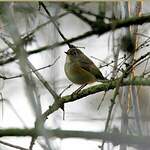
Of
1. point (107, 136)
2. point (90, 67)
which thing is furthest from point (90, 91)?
point (107, 136)

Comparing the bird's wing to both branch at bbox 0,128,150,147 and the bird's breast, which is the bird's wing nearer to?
the bird's breast

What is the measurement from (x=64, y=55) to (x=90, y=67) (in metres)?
0.06

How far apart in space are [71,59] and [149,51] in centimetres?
15

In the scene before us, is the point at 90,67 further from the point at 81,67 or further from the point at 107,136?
the point at 107,136

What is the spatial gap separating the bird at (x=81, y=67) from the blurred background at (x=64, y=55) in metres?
0.01

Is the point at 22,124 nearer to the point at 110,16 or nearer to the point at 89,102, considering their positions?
the point at 89,102

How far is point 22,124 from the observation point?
26.9 inches

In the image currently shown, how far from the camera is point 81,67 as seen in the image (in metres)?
0.80

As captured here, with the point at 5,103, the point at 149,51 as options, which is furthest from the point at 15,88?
the point at 149,51

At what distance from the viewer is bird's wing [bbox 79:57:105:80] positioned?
0.72 meters

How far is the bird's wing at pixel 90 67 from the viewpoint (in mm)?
723

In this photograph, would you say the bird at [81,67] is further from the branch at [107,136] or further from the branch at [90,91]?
the branch at [107,136]

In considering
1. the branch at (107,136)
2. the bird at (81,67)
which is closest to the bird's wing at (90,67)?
the bird at (81,67)

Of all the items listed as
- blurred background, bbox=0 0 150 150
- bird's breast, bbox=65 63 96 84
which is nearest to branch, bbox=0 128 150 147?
blurred background, bbox=0 0 150 150
